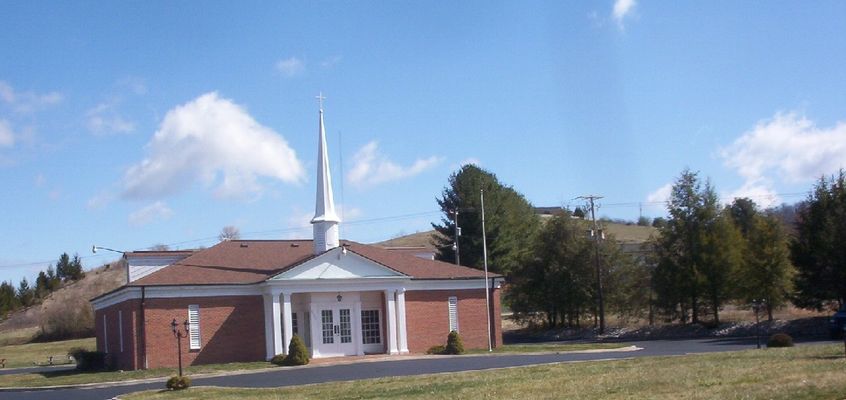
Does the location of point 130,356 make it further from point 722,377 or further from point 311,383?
point 722,377

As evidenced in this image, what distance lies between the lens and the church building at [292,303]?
142ft

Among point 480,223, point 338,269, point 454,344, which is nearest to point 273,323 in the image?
point 338,269

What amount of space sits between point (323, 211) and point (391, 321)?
658cm

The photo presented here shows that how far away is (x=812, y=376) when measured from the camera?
1845 centimetres

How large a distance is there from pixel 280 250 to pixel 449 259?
35476mm

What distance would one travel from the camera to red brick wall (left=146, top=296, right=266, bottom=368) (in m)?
→ 42.8

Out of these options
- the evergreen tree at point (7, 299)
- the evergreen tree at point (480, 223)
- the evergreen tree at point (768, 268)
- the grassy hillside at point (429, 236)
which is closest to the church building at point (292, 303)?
the evergreen tree at point (768, 268)

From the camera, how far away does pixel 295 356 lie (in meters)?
42.6

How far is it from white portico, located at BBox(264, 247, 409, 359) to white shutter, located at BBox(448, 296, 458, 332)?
2908 millimetres

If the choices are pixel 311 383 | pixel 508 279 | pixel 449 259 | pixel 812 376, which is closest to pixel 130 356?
pixel 311 383

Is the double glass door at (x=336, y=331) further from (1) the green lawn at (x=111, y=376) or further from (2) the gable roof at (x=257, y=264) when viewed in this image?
(1) the green lawn at (x=111, y=376)

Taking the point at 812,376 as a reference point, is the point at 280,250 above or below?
above

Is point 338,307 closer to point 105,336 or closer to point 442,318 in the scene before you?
point 442,318

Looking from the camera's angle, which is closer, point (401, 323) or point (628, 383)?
point (628, 383)
